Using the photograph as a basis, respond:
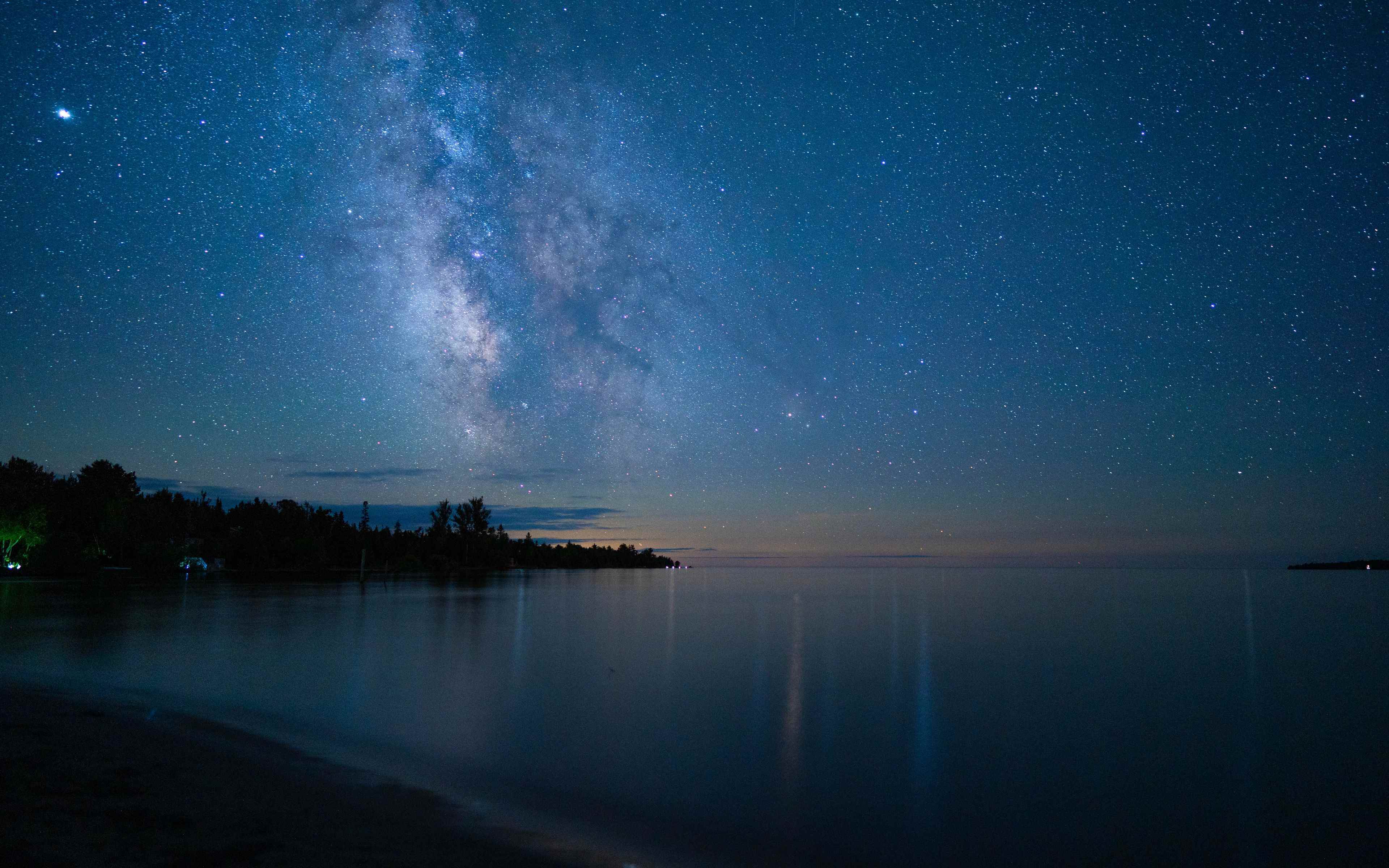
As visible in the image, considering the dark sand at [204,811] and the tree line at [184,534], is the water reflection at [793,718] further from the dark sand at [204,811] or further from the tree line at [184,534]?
the tree line at [184,534]

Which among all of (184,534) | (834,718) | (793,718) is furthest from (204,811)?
(184,534)

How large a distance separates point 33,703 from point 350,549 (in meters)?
151

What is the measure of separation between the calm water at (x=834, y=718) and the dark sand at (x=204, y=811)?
62.1 inches

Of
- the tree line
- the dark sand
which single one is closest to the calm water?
the dark sand

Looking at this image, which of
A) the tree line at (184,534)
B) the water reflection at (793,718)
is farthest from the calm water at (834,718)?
the tree line at (184,534)

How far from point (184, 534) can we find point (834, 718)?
14322 centimetres

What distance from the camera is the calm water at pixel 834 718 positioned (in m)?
9.42

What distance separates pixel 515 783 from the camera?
34.6 feet

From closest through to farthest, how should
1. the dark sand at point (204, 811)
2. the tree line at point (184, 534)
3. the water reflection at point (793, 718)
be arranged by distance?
the dark sand at point (204, 811) → the water reflection at point (793, 718) → the tree line at point (184, 534)

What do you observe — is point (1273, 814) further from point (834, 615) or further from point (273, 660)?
point (834, 615)

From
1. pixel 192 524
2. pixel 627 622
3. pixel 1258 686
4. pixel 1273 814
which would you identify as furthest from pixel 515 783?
pixel 192 524

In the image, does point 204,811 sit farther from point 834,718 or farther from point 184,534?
point 184,534

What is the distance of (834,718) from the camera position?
616 inches

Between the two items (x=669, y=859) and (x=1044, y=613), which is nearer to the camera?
(x=669, y=859)
